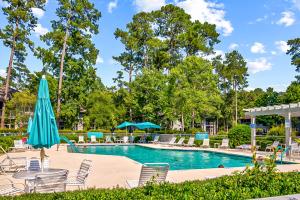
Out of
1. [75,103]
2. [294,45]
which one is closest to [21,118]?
[75,103]

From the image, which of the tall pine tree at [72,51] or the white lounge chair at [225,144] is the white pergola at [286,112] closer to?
the white lounge chair at [225,144]

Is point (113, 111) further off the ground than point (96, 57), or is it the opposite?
point (96, 57)

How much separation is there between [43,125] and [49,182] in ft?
6.90

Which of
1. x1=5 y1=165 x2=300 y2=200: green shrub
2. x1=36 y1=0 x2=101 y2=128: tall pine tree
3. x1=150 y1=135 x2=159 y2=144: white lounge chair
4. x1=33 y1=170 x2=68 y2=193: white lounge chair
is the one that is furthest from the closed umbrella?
x1=36 y1=0 x2=101 y2=128: tall pine tree

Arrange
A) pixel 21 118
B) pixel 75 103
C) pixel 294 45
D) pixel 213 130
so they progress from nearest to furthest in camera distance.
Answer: pixel 21 118
pixel 75 103
pixel 294 45
pixel 213 130

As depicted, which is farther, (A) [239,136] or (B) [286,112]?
(A) [239,136]

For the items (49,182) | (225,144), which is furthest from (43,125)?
(225,144)

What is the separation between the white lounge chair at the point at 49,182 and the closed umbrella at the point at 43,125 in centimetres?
167

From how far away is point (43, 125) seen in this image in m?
7.81

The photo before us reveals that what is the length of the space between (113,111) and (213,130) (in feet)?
71.9

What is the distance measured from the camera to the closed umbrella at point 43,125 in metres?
7.74

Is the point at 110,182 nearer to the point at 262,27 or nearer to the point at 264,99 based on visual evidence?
the point at 262,27

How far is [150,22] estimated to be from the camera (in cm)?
3881

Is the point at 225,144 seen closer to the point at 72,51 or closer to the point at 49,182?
the point at 49,182
